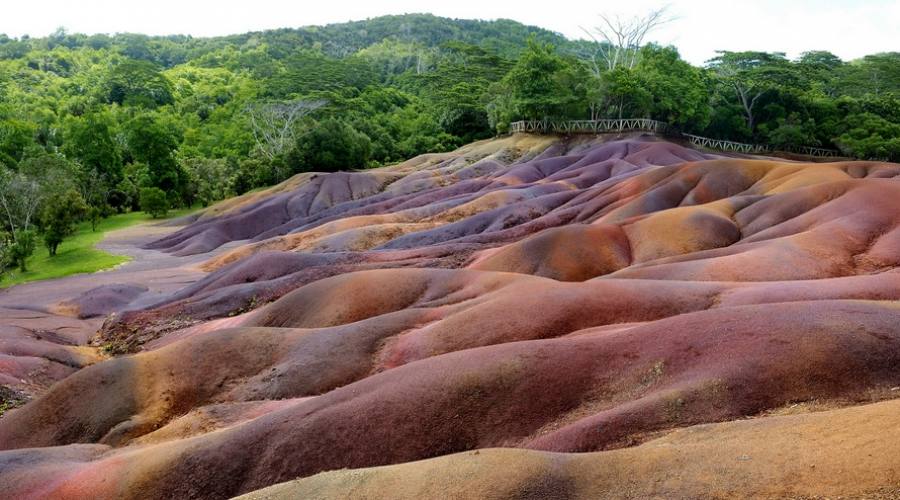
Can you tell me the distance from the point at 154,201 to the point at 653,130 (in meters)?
54.5

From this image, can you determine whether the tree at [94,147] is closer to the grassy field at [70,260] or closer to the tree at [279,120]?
the grassy field at [70,260]

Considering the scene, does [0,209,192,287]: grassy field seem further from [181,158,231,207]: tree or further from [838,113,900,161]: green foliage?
[838,113,900,161]: green foliage

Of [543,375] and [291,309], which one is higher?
[543,375]

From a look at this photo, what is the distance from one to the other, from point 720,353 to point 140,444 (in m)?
13.3

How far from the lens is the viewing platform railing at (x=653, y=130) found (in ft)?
248

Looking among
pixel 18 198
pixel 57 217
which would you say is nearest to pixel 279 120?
pixel 18 198

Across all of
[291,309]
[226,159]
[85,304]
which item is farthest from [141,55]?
[291,309]

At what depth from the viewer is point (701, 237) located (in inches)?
1243

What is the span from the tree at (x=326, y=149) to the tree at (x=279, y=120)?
4.29 metres

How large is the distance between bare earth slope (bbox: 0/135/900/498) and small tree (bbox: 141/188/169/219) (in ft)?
146

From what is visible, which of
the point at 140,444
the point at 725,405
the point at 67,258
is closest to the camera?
the point at 725,405

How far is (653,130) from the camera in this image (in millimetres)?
75500

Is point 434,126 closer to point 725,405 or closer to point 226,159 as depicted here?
point 226,159

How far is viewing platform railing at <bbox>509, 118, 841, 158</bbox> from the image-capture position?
2980 inches
